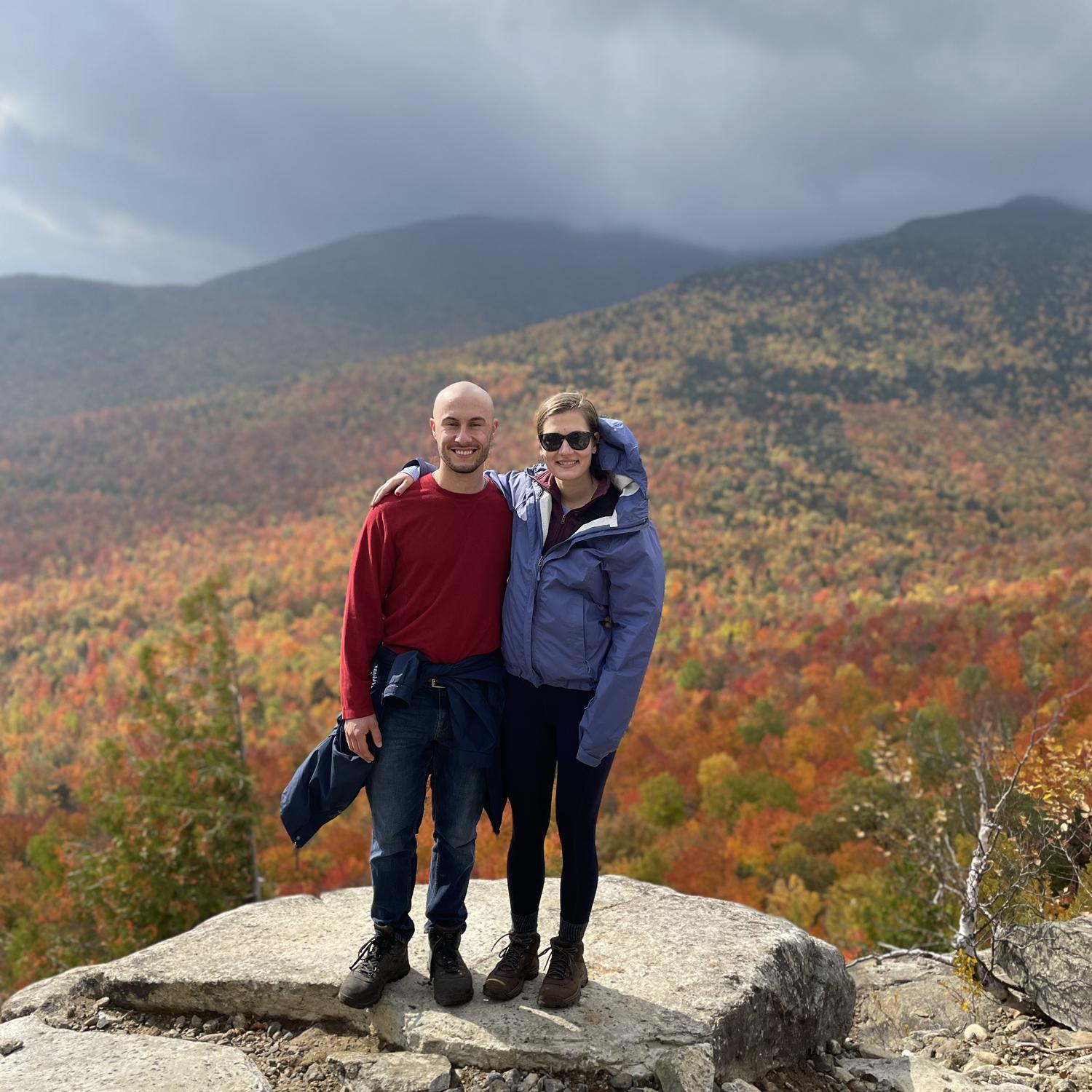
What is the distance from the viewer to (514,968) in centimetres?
415

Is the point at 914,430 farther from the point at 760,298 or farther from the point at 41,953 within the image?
the point at 41,953

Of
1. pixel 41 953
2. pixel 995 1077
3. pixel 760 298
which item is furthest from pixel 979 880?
pixel 760 298

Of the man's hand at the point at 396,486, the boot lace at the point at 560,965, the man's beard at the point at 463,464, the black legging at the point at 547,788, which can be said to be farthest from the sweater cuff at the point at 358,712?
the boot lace at the point at 560,965

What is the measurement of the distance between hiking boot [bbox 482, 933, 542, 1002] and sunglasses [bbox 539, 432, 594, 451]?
241 centimetres

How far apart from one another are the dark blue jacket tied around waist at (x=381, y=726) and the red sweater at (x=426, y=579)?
0.07m

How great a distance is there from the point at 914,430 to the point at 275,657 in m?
89.2

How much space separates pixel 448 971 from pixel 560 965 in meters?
0.54

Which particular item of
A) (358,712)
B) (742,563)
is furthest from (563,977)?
(742,563)

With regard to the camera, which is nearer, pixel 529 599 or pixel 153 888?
pixel 529 599

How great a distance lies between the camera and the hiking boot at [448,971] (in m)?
4.02

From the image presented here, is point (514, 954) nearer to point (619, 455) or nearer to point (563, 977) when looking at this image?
point (563, 977)

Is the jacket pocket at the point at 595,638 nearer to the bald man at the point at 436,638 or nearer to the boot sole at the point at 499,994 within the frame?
the bald man at the point at 436,638

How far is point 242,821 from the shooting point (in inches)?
698

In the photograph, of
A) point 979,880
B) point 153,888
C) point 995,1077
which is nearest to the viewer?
point 995,1077
